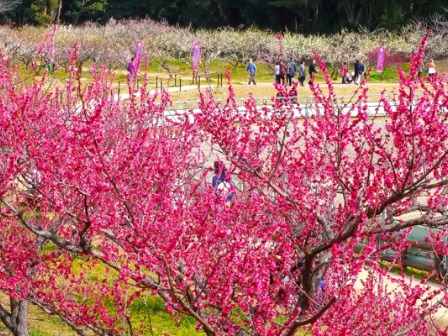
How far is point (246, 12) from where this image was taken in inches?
2470

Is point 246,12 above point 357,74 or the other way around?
above

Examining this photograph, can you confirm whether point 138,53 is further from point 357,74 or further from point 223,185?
point 357,74

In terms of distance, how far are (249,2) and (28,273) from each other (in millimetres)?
55020

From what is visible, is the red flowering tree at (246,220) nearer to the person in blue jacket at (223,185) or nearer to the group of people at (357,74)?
the person in blue jacket at (223,185)

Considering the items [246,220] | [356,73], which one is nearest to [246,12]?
[356,73]

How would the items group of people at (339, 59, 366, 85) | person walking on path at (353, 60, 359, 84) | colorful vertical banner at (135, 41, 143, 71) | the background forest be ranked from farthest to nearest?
the background forest → person walking on path at (353, 60, 359, 84) → group of people at (339, 59, 366, 85) → colorful vertical banner at (135, 41, 143, 71)

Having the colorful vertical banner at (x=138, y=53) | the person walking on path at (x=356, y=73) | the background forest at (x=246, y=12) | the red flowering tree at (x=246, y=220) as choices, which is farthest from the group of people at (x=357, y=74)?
the red flowering tree at (x=246, y=220)

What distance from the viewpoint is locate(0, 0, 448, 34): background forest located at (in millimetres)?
53844

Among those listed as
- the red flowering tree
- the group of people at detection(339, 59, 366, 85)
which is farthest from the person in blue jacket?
the group of people at detection(339, 59, 366, 85)

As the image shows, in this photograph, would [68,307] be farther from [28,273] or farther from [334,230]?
[334,230]

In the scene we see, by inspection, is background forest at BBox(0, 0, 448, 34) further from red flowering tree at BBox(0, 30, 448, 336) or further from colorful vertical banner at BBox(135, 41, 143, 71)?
red flowering tree at BBox(0, 30, 448, 336)

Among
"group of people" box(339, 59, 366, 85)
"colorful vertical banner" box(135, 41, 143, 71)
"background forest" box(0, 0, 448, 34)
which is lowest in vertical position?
"group of people" box(339, 59, 366, 85)

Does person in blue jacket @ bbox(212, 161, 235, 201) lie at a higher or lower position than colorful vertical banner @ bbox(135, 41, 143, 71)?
lower

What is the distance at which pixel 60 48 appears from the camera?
4150cm
